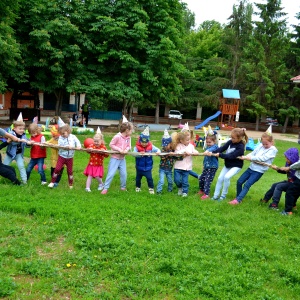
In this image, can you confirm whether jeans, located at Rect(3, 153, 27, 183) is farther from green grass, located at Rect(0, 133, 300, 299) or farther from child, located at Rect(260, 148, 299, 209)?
child, located at Rect(260, 148, 299, 209)

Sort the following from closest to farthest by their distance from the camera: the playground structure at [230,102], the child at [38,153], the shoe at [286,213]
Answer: the shoe at [286,213], the child at [38,153], the playground structure at [230,102]

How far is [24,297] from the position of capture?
3441 millimetres

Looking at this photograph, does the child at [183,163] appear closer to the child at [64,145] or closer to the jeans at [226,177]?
the jeans at [226,177]

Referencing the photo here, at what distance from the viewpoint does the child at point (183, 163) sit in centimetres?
747

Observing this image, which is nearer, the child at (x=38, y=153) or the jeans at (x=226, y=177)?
the jeans at (x=226, y=177)

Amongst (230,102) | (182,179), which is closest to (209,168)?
(182,179)

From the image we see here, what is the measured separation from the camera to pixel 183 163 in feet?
24.5

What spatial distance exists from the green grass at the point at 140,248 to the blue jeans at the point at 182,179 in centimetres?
40

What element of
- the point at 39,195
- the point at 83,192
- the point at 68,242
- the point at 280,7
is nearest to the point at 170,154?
the point at 83,192

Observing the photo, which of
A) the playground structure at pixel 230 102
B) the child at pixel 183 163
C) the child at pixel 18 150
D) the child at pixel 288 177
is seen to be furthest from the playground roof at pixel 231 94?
the child at pixel 18 150

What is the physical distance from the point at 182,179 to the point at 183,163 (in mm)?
352

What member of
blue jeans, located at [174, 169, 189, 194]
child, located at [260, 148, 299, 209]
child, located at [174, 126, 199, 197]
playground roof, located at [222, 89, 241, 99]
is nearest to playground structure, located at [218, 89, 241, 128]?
playground roof, located at [222, 89, 241, 99]

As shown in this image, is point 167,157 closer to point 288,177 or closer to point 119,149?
point 119,149

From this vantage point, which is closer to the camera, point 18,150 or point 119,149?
point 119,149
